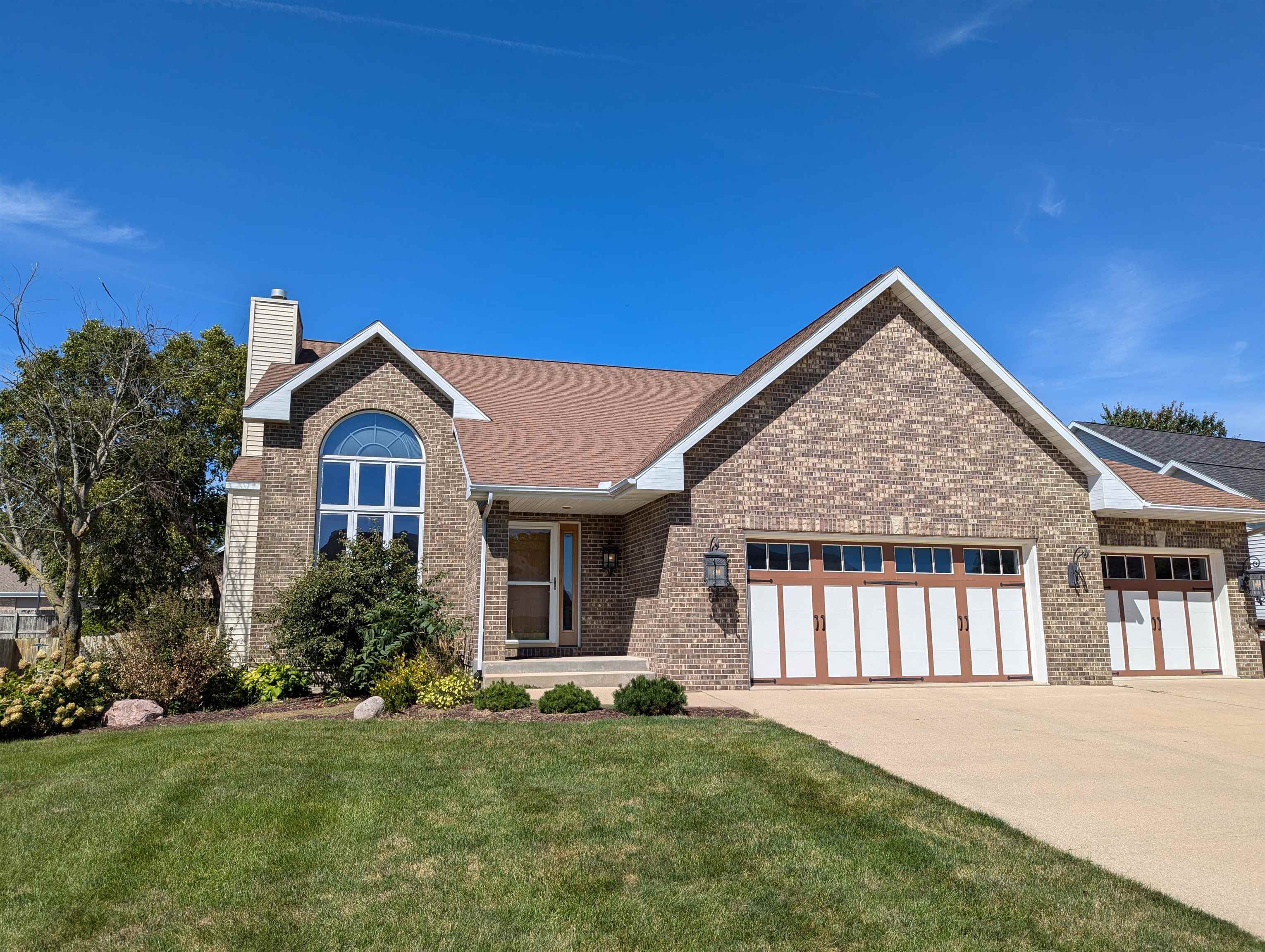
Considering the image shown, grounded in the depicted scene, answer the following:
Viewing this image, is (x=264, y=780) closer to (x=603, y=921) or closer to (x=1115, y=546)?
(x=603, y=921)

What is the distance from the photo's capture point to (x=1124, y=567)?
17.1 meters

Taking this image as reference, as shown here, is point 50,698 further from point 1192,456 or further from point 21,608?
point 21,608

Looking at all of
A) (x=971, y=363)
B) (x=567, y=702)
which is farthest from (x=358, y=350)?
(x=971, y=363)

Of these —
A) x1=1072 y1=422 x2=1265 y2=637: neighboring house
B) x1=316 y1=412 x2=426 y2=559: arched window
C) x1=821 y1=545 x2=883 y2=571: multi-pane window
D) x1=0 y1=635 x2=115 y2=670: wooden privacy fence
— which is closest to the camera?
x1=821 y1=545 x2=883 y2=571: multi-pane window

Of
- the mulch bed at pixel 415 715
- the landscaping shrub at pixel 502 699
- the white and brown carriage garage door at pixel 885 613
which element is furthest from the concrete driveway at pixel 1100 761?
the landscaping shrub at pixel 502 699

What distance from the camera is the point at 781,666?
14375 mm

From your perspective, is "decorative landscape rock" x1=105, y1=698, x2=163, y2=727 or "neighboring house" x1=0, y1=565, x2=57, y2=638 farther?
"neighboring house" x1=0, y1=565, x2=57, y2=638

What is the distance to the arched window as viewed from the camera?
16.4m

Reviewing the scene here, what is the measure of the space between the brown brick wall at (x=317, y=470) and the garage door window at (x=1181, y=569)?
13.8 metres

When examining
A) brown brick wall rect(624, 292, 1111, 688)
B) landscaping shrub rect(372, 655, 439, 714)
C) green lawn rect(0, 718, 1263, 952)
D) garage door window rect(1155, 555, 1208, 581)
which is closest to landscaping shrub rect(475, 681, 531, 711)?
landscaping shrub rect(372, 655, 439, 714)

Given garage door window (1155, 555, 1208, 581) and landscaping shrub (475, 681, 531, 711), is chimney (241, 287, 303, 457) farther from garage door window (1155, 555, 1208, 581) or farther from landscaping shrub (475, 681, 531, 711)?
garage door window (1155, 555, 1208, 581)

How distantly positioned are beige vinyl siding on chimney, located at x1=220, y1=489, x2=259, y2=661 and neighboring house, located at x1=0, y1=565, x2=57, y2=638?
61.0 feet

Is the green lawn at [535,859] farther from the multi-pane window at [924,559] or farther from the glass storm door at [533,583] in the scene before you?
the multi-pane window at [924,559]

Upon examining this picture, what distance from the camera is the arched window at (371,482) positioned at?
16.4 metres
